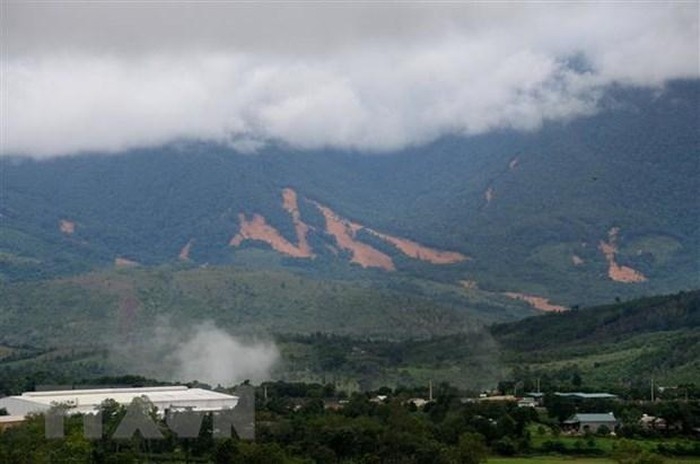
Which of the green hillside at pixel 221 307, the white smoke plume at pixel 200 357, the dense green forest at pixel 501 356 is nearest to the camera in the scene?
the dense green forest at pixel 501 356

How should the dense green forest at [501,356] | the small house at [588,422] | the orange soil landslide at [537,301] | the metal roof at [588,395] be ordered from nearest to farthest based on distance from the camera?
the small house at [588,422]
the metal roof at [588,395]
the dense green forest at [501,356]
the orange soil landslide at [537,301]

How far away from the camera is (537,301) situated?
606ft

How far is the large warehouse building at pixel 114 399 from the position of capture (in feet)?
Result: 299

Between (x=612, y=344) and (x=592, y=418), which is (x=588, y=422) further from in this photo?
(x=612, y=344)

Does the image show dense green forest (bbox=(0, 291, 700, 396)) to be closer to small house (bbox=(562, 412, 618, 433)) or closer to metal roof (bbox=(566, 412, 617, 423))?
metal roof (bbox=(566, 412, 617, 423))

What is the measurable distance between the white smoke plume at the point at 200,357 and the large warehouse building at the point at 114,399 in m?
22.1

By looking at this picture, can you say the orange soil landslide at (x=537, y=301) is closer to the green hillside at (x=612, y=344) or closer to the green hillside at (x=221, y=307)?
the green hillside at (x=221, y=307)

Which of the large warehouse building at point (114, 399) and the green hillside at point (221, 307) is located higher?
the green hillside at point (221, 307)

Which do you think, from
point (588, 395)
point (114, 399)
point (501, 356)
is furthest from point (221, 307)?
point (588, 395)

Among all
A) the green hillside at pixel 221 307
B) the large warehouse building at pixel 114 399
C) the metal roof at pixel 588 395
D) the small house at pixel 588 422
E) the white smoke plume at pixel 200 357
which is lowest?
the small house at pixel 588 422

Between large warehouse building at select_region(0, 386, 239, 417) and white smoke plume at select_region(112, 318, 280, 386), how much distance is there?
22115mm

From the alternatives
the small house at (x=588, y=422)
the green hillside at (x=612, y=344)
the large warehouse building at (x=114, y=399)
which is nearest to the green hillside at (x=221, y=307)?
the green hillside at (x=612, y=344)

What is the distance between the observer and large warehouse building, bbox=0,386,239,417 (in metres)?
91.0

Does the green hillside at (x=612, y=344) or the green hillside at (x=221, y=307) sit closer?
the green hillside at (x=612, y=344)
